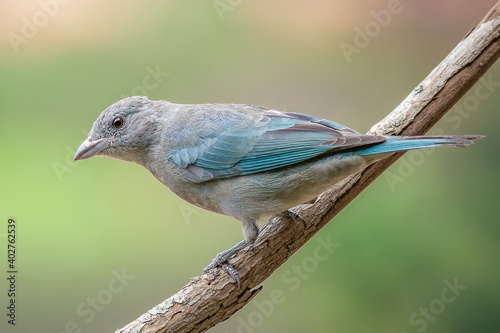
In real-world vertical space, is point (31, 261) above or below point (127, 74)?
below

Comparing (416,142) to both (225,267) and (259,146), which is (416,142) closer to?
(259,146)

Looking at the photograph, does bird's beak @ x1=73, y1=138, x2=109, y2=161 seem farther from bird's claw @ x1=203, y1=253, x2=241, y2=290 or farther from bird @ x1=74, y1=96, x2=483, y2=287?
bird's claw @ x1=203, y1=253, x2=241, y2=290

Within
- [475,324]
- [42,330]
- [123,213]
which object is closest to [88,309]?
[42,330]

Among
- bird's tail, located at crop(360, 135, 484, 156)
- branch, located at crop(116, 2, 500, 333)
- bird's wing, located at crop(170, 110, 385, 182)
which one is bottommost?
bird's tail, located at crop(360, 135, 484, 156)

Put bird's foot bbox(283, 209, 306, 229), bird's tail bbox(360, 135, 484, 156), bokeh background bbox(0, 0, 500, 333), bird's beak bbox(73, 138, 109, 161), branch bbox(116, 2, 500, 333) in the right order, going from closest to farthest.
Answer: bird's tail bbox(360, 135, 484, 156), branch bbox(116, 2, 500, 333), bird's beak bbox(73, 138, 109, 161), bird's foot bbox(283, 209, 306, 229), bokeh background bbox(0, 0, 500, 333)

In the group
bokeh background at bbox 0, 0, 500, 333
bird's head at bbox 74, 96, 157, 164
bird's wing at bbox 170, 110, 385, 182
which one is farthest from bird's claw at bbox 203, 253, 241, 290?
bokeh background at bbox 0, 0, 500, 333

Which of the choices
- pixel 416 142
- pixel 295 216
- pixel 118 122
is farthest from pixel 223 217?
pixel 416 142

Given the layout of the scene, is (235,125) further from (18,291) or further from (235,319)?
(18,291)
